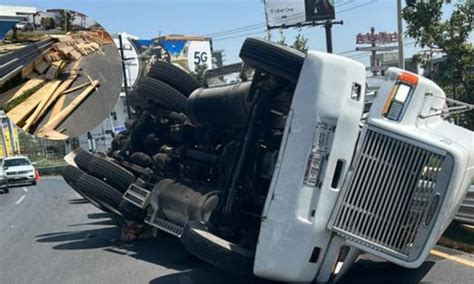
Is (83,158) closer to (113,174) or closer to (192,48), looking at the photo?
(113,174)

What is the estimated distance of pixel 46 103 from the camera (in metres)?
4.71

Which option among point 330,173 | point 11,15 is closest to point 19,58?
point 11,15

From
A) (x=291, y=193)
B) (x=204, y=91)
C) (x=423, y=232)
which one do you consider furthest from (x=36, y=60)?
(x=423, y=232)

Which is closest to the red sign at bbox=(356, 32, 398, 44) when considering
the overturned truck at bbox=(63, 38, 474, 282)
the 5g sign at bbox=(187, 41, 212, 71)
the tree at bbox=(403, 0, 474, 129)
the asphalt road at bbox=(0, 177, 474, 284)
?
the 5g sign at bbox=(187, 41, 212, 71)

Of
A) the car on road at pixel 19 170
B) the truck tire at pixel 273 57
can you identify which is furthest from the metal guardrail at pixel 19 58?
the car on road at pixel 19 170

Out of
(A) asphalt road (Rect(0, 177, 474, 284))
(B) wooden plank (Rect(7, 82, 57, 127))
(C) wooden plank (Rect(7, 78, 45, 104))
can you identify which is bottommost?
(A) asphalt road (Rect(0, 177, 474, 284))

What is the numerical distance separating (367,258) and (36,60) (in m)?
3.89

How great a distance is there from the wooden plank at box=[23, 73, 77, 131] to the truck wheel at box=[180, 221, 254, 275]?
1.62 metres

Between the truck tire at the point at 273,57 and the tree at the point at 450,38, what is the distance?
965cm

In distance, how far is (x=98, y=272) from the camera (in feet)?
24.5

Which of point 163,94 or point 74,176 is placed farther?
point 74,176

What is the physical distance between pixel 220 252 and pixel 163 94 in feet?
9.99

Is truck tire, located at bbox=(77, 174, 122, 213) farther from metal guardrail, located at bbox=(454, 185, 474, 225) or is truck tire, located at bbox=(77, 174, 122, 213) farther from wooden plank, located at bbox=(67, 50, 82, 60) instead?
metal guardrail, located at bbox=(454, 185, 474, 225)

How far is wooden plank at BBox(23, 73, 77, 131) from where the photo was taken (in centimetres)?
451
